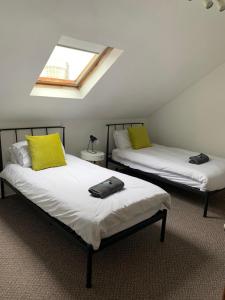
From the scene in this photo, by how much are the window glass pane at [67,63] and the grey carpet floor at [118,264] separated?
6.02 feet

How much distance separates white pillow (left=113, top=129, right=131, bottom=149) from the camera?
4.10m

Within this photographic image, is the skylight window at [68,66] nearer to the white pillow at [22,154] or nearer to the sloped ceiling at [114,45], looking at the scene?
the sloped ceiling at [114,45]

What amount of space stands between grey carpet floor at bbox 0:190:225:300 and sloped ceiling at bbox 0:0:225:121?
1.53 meters

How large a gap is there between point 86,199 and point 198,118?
3.07m

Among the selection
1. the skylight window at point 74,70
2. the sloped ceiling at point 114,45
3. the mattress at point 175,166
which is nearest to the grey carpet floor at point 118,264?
the mattress at point 175,166

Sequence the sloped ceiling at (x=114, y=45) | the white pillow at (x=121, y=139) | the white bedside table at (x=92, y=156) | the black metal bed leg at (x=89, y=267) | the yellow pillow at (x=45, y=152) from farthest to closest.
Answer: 1. the white pillow at (x=121, y=139)
2. the white bedside table at (x=92, y=156)
3. the yellow pillow at (x=45, y=152)
4. the sloped ceiling at (x=114, y=45)
5. the black metal bed leg at (x=89, y=267)

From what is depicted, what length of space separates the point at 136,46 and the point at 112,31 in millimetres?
436

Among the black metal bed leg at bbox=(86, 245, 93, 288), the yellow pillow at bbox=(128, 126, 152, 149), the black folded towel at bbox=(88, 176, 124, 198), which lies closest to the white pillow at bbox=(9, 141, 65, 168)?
the black folded towel at bbox=(88, 176, 124, 198)

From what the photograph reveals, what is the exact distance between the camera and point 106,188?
83.0 inches

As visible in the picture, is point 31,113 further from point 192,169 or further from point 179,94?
point 179,94

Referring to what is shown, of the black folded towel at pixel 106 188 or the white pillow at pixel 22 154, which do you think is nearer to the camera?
the black folded towel at pixel 106 188

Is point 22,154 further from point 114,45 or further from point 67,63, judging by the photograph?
point 114,45

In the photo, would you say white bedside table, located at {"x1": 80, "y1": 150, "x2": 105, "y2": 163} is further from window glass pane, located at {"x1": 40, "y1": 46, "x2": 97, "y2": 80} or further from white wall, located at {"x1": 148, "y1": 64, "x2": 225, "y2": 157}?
white wall, located at {"x1": 148, "y1": 64, "x2": 225, "y2": 157}

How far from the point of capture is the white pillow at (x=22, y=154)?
9.21 ft
